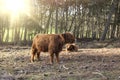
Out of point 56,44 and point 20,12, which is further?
point 20,12

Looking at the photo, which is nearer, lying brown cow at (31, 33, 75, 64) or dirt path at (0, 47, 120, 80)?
dirt path at (0, 47, 120, 80)

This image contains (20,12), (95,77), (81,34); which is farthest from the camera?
(81,34)

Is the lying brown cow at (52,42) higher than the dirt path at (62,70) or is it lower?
higher

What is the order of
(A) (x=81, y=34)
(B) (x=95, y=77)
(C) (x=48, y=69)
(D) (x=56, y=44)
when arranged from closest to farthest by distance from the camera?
(B) (x=95, y=77)
(C) (x=48, y=69)
(D) (x=56, y=44)
(A) (x=81, y=34)

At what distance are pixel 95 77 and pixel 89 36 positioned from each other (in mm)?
31096

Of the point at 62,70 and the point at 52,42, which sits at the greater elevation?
the point at 52,42

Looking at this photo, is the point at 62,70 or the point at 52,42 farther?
the point at 52,42

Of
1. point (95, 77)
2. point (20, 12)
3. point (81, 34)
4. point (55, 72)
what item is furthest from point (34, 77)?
point (81, 34)

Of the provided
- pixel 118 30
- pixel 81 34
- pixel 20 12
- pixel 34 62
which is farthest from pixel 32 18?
pixel 34 62

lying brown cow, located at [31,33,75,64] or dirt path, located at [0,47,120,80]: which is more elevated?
lying brown cow, located at [31,33,75,64]

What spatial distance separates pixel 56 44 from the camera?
14.9 meters

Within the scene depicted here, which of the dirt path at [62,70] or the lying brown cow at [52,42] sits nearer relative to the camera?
the dirt path at [62,70]

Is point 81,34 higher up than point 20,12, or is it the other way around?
point 20,12

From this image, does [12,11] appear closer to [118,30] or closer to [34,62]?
[118,30]
